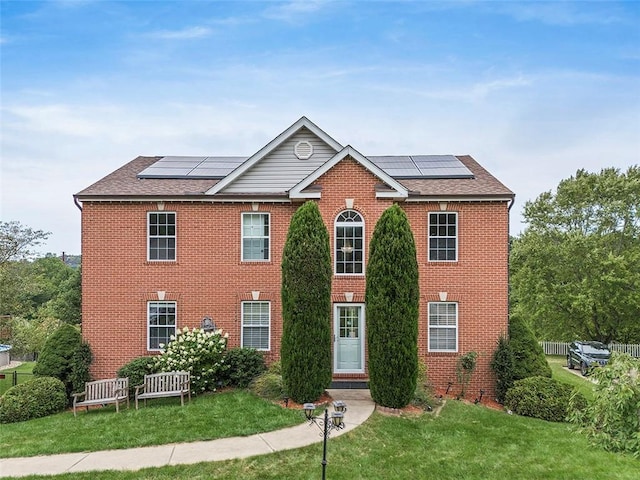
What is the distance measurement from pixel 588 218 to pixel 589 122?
1058 centimetres

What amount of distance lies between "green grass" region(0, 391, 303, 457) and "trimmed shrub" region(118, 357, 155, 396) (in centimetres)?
94

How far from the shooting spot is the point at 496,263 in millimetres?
13281

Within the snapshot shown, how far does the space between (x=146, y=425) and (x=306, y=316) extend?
4.54m

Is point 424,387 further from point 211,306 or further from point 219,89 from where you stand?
point 219,89

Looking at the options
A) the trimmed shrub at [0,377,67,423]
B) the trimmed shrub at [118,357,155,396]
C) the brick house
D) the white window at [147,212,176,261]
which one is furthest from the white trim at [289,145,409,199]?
the trimmed shrub at [0,377,67,423]

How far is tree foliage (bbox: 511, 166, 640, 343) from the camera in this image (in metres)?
24.0

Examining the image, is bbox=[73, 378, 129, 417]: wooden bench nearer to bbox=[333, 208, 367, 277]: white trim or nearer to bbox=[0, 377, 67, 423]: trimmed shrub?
bbox=[0, 377, 67, 423]: trimmed shrub

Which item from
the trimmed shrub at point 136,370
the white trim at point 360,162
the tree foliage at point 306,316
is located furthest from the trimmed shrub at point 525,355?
the trimmed shrub at point 136,370

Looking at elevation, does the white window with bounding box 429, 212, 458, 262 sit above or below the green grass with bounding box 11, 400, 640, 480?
above

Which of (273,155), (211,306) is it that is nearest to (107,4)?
(273,155)

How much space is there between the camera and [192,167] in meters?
15.7

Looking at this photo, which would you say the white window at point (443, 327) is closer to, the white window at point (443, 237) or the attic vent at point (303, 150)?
the white window at point (443, 237)

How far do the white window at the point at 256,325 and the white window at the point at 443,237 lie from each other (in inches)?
229

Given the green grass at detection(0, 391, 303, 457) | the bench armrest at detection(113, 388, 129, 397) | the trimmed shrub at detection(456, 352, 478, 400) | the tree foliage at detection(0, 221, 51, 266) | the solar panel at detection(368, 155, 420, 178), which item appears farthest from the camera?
the tree foliage at detection(0, 221, 51, 266)
